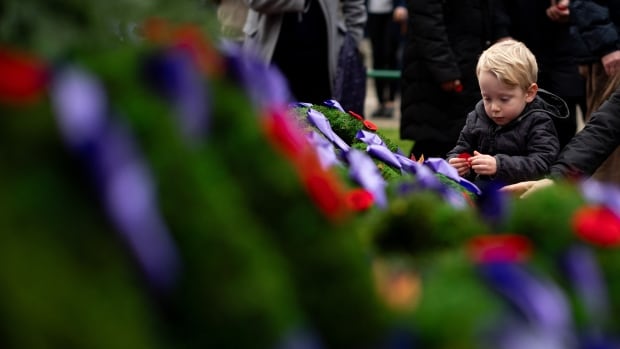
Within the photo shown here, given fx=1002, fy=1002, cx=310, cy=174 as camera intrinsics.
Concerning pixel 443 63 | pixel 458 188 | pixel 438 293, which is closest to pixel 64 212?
pixel 438 293

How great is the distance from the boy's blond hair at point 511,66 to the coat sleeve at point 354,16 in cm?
179

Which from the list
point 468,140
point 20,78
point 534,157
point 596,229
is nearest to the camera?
point 20,78

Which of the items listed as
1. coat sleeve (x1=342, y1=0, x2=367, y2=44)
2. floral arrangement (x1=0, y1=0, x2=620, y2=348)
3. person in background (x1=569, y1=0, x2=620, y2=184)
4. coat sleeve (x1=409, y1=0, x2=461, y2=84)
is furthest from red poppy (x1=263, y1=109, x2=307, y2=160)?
coat sleeve (x1=342, y1=0, x2=367, y2=44)

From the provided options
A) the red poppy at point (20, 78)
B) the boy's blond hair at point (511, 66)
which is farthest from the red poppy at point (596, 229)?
the boy's blond hair at point (511, 66)

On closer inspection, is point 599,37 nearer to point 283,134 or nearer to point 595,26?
point 595,26

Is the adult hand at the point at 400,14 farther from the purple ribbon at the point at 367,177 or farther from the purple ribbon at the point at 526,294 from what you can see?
the purple ribbon at the point at 526,294

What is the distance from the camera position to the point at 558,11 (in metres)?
5.06

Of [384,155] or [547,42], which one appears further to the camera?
[547,42]

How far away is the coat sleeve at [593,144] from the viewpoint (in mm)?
3219

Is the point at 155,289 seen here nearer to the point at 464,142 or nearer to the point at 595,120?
the point at 595,120

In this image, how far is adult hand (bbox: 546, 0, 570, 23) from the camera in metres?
5.04

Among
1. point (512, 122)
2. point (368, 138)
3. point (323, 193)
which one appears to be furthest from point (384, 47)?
point (323, 193)

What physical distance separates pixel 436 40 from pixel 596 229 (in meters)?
3.47

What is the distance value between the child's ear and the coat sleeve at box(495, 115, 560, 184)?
0.12m
